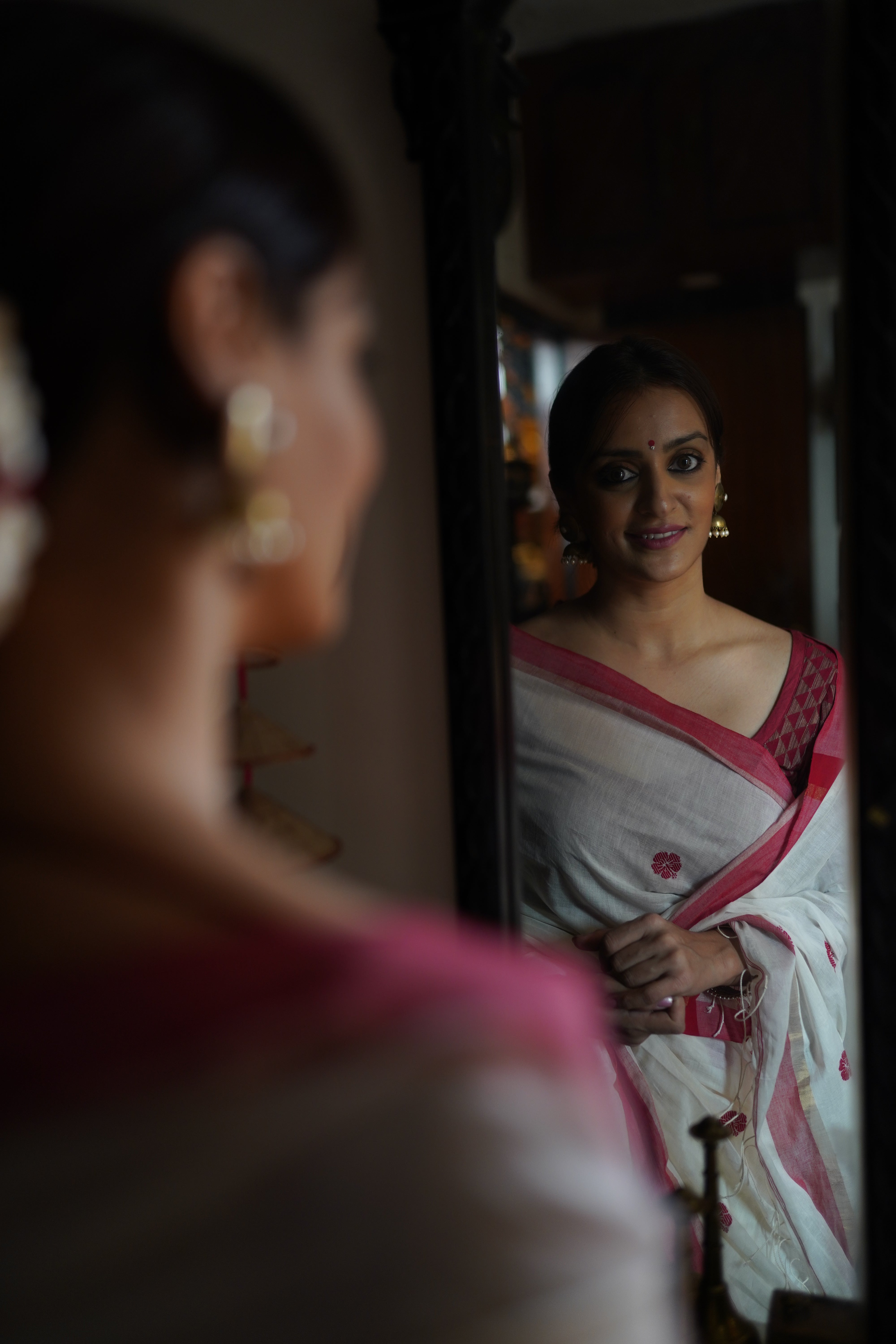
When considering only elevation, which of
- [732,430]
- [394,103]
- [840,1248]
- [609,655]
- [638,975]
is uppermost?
[394,103]

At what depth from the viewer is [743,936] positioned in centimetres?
80

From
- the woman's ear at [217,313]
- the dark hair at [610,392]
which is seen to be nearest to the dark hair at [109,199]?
the woman's ear at [217,313]

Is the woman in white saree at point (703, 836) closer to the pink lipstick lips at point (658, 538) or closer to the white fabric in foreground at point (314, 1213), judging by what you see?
the pink lipstick lips at point (658, 538)

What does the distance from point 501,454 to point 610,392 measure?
0.10 metres

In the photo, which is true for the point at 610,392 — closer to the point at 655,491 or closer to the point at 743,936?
the point at 655,491

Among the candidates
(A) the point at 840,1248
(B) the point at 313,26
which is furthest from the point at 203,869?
(B) the point at 313,26

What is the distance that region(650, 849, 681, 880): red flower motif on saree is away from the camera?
81 cm

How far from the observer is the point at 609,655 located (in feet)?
2.72

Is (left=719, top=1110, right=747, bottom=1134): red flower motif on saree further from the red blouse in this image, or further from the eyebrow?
the eyebrow

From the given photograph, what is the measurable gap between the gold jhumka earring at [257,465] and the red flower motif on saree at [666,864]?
0.52 m

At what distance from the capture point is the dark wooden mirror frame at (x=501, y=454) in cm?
71

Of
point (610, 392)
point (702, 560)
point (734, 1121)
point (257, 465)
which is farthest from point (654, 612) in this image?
point (257, 465)

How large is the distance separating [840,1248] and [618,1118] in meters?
0.18

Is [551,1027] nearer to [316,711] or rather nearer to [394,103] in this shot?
[316,711]
